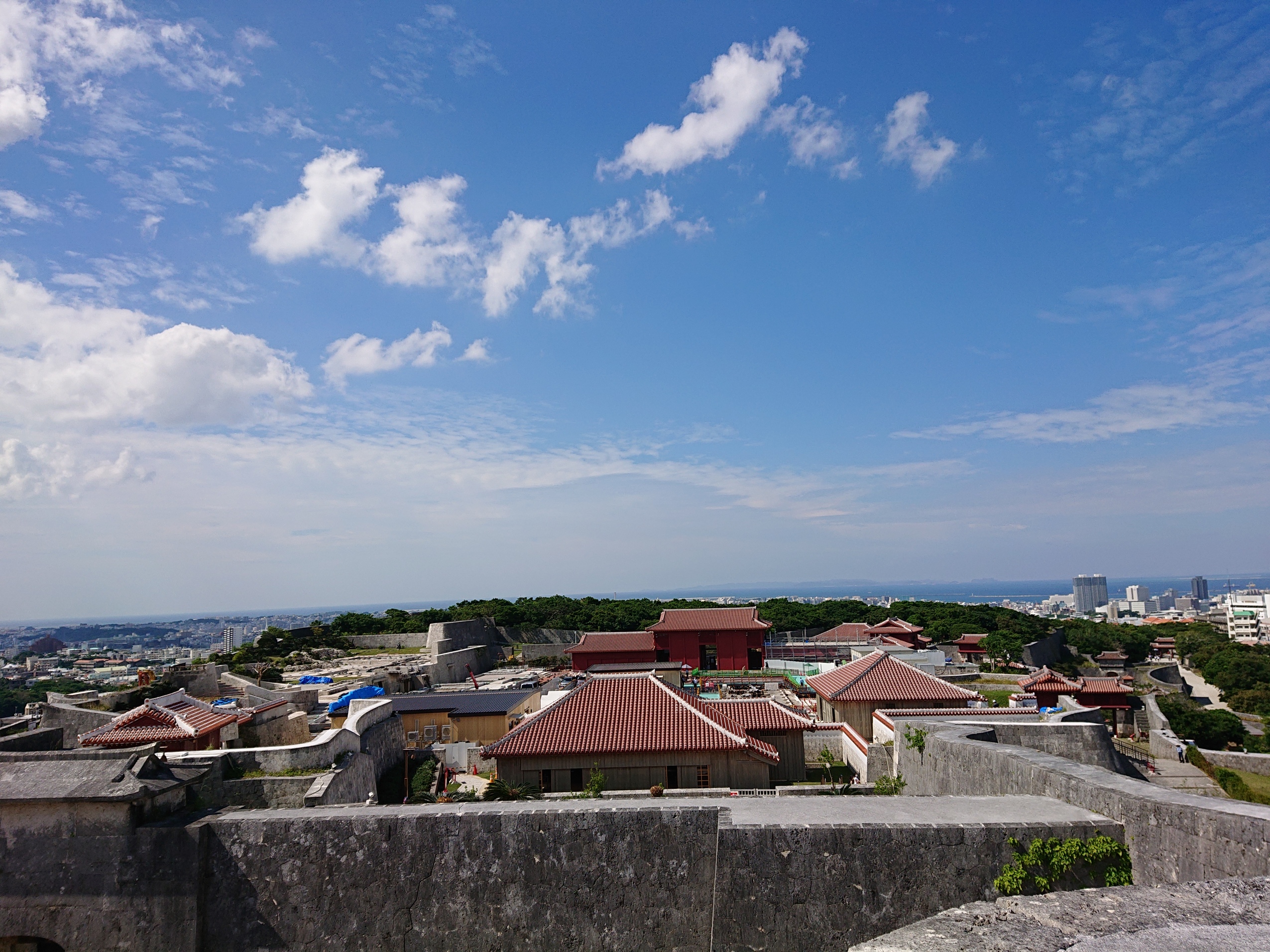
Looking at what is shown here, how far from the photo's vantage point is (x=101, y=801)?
22.9 ft

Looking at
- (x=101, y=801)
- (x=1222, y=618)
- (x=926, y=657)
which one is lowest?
(x=1222, y=618)

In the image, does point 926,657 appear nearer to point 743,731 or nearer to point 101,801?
point 743,731

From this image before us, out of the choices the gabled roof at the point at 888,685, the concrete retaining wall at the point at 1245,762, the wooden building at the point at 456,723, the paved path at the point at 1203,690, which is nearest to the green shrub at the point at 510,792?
the wooden building at the point at 456,723

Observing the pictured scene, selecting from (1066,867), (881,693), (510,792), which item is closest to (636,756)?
(510,792)

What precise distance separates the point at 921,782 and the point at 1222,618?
600ft

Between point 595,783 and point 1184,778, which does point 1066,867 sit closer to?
point 595,783

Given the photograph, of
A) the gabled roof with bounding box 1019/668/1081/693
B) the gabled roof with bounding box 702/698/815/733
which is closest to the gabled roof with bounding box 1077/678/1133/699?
the gabled roof with bounding box 1019/668/1081/693

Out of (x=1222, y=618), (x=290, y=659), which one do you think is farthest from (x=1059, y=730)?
(x=1222, y=618)

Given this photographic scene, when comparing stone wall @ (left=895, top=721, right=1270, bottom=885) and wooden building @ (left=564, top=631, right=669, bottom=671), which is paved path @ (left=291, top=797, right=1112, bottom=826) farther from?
wooden building @ (left=564, top=631, right=669, bottom=671)

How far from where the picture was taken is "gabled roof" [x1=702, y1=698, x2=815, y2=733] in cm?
1739

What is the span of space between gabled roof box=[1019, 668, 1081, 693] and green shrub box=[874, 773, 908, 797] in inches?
762

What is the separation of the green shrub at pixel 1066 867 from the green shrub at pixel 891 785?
18.0 feet

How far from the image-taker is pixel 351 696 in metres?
27.2

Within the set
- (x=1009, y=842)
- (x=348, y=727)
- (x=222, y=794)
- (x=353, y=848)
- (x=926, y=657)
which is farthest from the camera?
(x=926, y=657)
